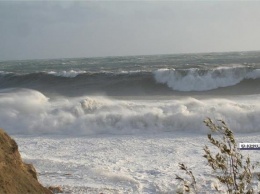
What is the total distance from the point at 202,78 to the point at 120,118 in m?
13.5

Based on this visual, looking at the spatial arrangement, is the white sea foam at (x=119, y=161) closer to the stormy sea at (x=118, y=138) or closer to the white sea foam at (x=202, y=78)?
the stormy sea at (x=118, y=138)

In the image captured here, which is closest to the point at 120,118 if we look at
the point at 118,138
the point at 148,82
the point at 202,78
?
the point at 118,138

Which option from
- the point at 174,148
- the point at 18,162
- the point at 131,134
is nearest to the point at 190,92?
the point at 131,134

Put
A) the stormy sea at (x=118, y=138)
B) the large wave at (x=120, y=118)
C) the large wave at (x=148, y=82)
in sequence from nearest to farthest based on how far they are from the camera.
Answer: the stormy sea at (x=118, y=138), the large wave at (x=120, y=118), the large wave at (x=148, y=82)

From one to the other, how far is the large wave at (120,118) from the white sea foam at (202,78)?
990 cm

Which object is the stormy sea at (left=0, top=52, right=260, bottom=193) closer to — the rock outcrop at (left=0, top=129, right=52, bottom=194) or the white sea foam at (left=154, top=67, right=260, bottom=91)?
the rock outcrop at (left=0, top=129, right=52, bottom=194)

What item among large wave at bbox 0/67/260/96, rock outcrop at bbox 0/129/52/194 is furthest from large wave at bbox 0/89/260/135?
large wave at bbox 0/67/260/96

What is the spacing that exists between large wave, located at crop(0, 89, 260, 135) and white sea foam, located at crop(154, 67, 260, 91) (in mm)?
9905

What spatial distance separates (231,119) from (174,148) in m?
3.96

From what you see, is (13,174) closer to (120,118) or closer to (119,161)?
(119,161)

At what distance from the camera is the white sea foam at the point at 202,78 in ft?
77.5

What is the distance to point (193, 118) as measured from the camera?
37.5ft

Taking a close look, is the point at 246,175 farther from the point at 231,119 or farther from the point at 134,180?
the point at 231,119

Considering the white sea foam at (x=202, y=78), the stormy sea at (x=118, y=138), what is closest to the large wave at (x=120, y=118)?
the stormy sea at (x=118, y=138)
